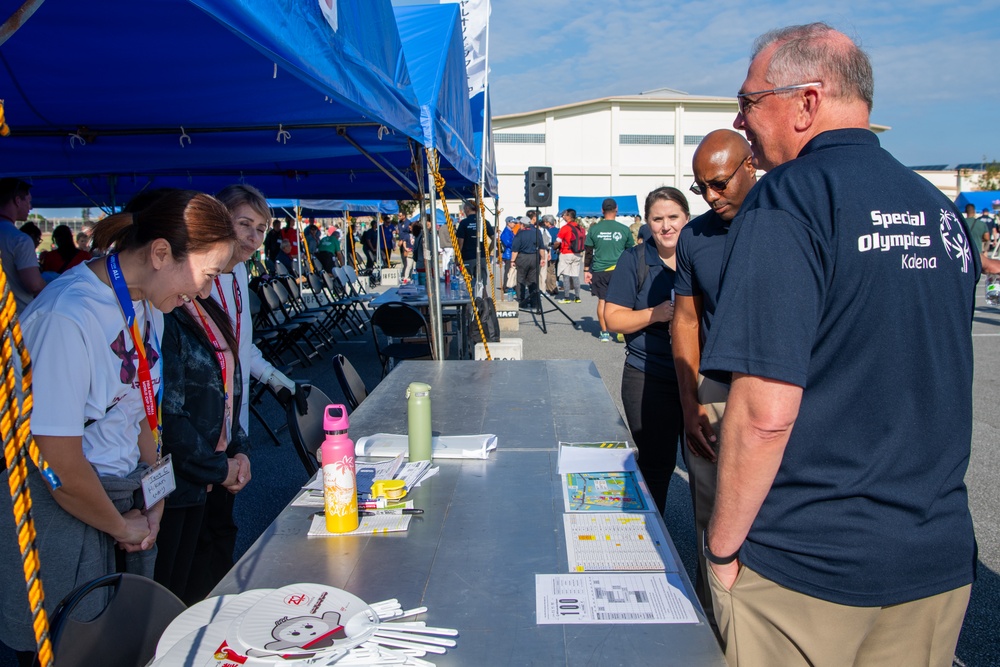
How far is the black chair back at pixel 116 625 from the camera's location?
4.19ft

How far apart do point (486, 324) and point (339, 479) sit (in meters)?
6.82

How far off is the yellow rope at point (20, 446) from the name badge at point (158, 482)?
0.85 m

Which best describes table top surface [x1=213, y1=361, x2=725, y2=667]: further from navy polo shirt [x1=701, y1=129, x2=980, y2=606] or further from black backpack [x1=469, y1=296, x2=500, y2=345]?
black backpack [x1=469, y1=296, x2=500, y2=345]

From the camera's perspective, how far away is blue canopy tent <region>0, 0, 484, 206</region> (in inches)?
84.0

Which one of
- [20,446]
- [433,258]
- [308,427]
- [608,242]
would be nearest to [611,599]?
[20,446]

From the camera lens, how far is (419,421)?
7.24 ft

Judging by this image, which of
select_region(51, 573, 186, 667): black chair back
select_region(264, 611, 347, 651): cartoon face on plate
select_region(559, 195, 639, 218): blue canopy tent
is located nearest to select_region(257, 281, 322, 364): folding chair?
select_region(51, 573, 186, 667): black chair back

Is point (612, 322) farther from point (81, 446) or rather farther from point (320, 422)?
point (81, 446)

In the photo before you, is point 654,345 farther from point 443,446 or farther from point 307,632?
point 307,632

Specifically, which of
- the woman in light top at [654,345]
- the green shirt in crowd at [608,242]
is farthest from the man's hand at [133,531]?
the green shirt in crowd at [608,242]

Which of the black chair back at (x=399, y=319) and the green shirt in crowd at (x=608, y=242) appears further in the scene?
the green shirt in crowd at (x=608, y=242)

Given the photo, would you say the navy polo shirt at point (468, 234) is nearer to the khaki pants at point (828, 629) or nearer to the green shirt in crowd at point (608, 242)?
the green shirt in crowd at point (608, 242)

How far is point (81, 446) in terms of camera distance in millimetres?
1549

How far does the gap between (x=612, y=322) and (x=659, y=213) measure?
53 cm
